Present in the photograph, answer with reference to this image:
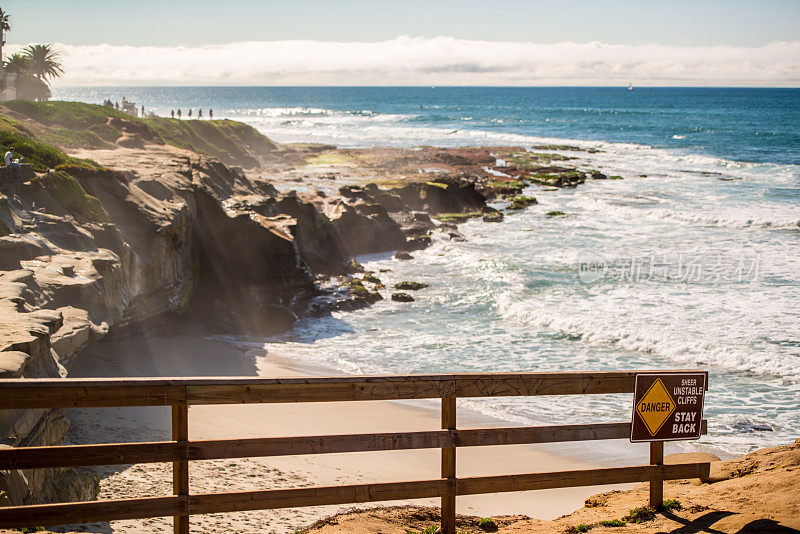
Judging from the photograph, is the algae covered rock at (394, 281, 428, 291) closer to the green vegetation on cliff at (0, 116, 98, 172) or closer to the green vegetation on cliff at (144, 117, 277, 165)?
the green vegetation on cliff at (0, 116, 98, 172)

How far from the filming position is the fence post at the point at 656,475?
571 centimetres

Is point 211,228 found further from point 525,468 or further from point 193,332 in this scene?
point 525,468

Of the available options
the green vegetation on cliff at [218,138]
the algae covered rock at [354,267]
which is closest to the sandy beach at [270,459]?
the algae covered rock at [354,267]

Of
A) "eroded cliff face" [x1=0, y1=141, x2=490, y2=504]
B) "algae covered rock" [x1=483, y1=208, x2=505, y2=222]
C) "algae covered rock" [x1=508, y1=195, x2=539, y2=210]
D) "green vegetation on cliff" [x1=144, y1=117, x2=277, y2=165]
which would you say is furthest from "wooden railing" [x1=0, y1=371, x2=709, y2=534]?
"green vegetation on cliff" [x1=144, y1=117, x2=277, y2=165]

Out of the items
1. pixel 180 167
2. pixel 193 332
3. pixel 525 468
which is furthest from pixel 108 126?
pixel 525 468

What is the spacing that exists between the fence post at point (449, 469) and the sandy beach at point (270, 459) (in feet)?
7.69

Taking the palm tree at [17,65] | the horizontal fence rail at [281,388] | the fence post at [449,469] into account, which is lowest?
the fence post at [449,469]

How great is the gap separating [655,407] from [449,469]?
5.99ft

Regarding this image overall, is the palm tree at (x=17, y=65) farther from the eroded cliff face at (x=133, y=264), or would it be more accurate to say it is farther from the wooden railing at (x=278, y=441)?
the wooden railing at (x=278, y=441)

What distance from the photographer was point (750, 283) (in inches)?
913

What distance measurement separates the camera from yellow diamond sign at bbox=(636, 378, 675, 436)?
220 inches

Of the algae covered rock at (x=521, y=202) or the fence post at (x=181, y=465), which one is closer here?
the fence post at (x=181, y=465)

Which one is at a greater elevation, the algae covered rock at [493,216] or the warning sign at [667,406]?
the warning sign at [667,406]

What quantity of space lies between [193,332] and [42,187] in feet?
18.2
